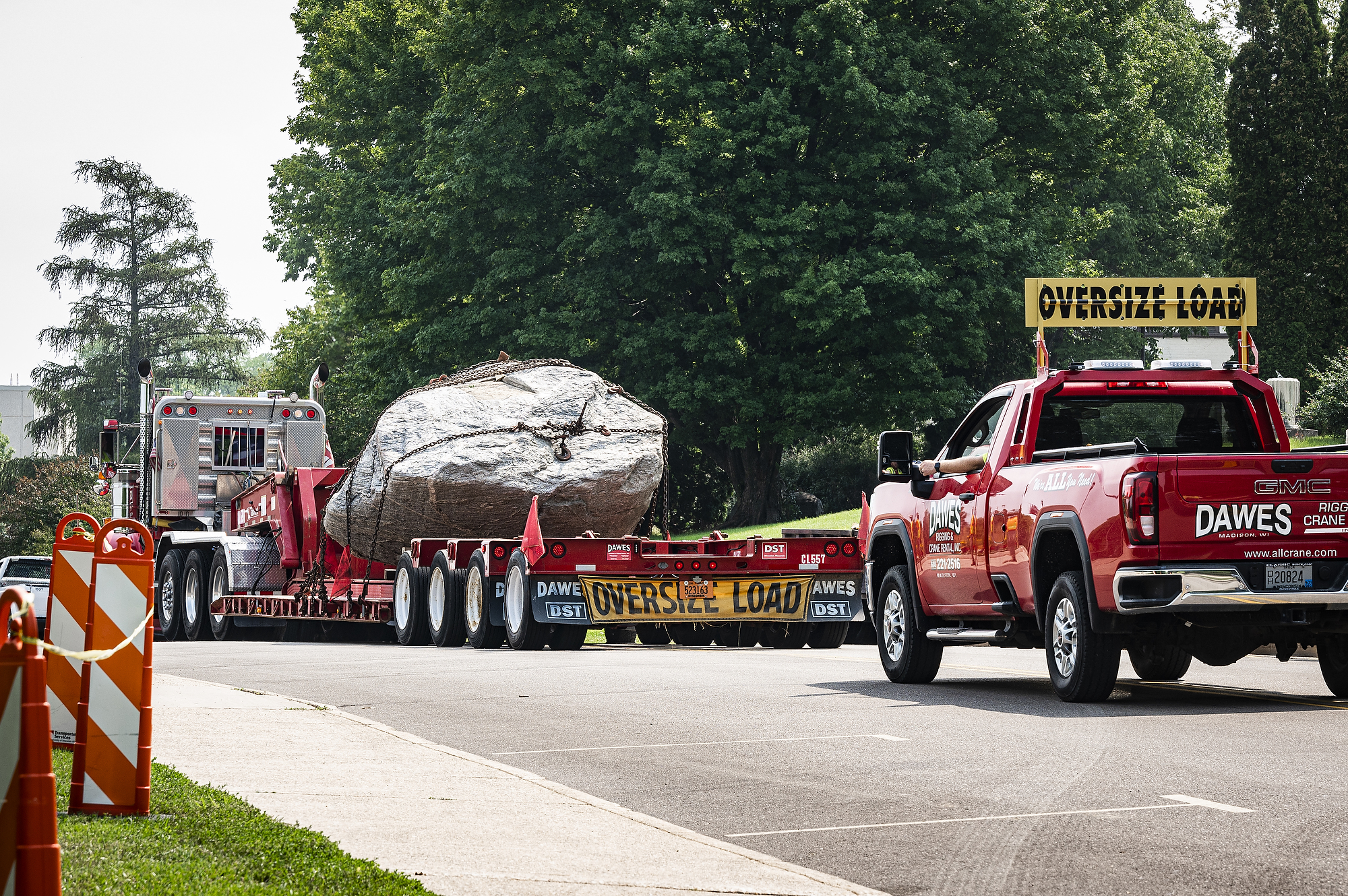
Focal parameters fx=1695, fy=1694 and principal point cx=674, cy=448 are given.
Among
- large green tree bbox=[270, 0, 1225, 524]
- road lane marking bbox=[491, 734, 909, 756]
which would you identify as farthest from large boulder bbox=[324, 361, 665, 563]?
large green tree bbox=[270, 0, 1225, 524]

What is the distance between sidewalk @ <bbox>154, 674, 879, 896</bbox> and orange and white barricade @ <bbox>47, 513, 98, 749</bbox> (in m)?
0.76

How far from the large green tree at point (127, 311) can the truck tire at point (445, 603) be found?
61.4m

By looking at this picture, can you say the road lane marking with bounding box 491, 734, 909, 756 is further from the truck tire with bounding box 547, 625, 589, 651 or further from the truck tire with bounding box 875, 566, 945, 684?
the truck tire with bounding box 547, 625, 589, 651

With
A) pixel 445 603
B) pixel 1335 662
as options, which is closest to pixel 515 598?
pixel 445 603

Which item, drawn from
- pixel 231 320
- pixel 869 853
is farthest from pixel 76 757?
pixel 231 320

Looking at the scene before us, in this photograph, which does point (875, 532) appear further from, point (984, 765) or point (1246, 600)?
point (984, 765)

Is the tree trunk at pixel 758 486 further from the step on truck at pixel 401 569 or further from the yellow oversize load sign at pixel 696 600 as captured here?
the yellow oversize load sign at pixel 696 600

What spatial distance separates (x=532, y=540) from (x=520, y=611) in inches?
33.8

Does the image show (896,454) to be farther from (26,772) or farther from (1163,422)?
(26,772)

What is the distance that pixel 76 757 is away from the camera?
715 cm

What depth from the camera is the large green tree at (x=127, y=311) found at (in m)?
78.3

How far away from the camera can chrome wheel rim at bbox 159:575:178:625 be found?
25469 millimetres

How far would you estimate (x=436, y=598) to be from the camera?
64.8ft

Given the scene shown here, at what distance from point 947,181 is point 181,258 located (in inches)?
2138
